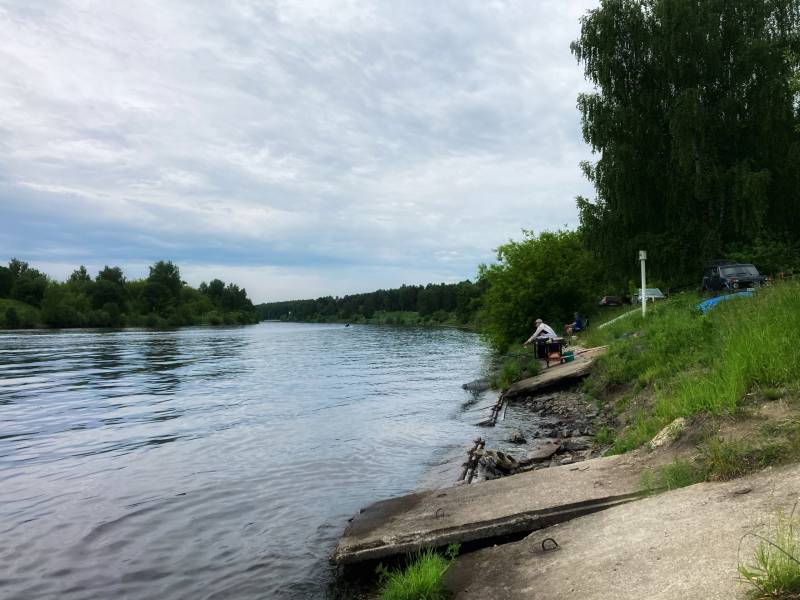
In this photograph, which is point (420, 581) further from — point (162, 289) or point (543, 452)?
point (162, 289)

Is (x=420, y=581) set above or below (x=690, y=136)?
below

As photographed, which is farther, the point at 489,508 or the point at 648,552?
the point at 489,508

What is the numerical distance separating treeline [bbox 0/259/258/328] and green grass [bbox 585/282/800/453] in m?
105

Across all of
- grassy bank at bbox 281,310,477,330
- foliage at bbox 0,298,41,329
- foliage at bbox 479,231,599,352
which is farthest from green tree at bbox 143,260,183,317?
foliage at bbox 479,231,599,352

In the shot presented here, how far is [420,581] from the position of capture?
4867 mm

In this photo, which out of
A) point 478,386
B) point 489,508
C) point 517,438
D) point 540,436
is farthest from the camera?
point 478,386

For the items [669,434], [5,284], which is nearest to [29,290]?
[5,284]

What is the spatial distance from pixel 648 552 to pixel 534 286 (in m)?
27.7

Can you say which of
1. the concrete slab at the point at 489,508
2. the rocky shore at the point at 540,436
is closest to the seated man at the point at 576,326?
the rocky shore at the point at 540,436

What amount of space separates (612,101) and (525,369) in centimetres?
1668

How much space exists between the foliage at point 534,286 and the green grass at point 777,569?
27573mm

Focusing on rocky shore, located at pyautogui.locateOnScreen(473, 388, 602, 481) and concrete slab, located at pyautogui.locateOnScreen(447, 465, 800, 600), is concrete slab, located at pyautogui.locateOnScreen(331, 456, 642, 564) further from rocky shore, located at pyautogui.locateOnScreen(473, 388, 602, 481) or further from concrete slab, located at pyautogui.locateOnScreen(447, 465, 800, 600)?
rocky shore, located at pyautogui.locateOnScreen(473, 388, 602, 481)

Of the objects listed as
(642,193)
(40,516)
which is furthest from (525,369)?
(40,516)

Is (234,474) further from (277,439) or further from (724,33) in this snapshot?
(724,33)
